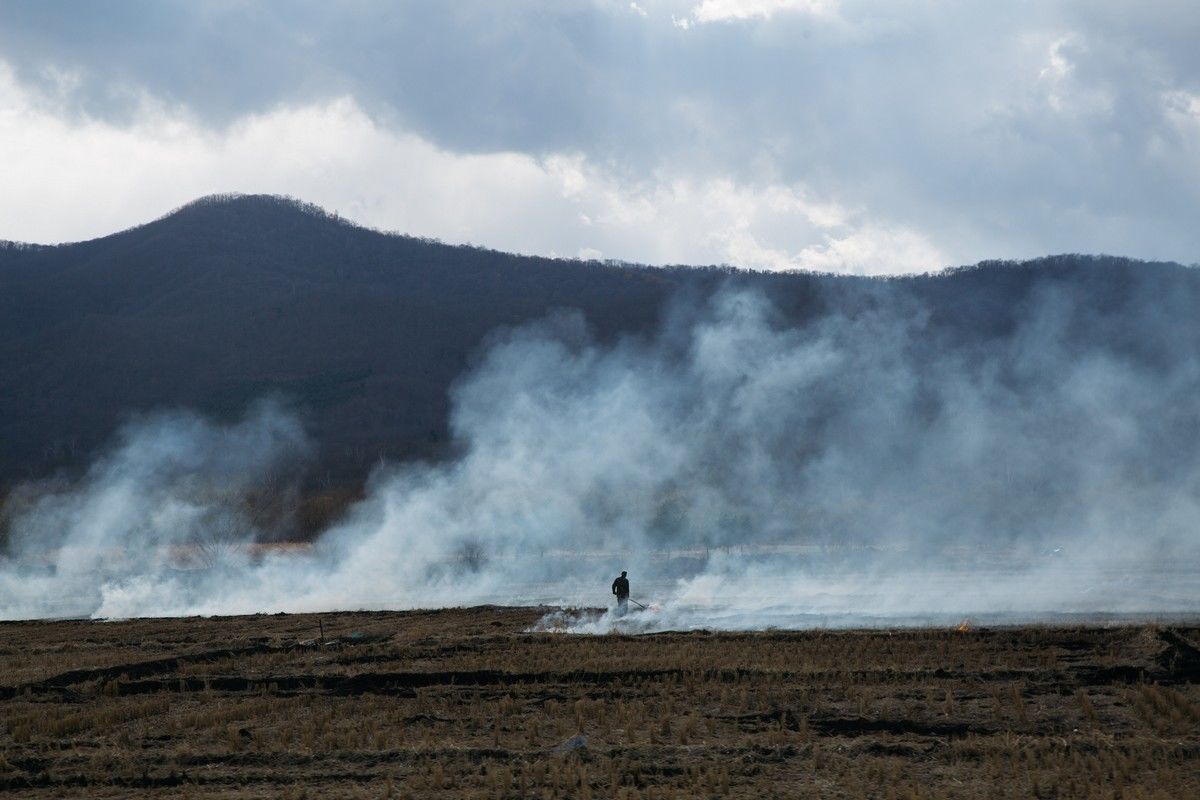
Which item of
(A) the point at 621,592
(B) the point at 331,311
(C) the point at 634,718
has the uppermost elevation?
(B) the point at 331,311

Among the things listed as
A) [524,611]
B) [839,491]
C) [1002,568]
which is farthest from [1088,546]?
[524,611]

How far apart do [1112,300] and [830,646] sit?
6416 cm

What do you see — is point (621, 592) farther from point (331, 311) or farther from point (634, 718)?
point (331, 311)

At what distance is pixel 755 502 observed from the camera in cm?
6266

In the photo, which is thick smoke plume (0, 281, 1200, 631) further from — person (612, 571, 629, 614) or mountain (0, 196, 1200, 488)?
mountain (0, 196, 1200, 488)

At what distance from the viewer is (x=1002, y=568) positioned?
4469cm

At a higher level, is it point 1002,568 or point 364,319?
point 364,319

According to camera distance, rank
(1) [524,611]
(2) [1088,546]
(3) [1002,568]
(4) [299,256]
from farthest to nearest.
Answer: (4) [299,256], (2) [1088,546], (3) [1002,568], (1) [524,611]

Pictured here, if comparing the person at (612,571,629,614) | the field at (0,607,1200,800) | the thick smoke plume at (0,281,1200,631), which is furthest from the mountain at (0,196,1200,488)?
the field at (0,607,1200,800)

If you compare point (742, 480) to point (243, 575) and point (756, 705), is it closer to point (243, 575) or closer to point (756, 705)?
point (243, 575)

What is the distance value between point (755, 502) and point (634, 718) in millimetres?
47248

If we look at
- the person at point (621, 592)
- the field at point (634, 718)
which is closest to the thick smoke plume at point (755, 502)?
the person at point (621, 592)

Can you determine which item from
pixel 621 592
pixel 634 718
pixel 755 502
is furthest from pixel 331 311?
pixel 634 718

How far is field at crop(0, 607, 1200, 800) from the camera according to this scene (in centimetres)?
1289
